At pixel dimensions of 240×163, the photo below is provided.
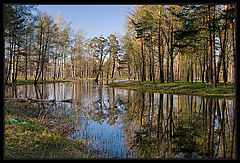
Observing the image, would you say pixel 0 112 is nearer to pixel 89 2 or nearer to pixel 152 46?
pixel 89 2

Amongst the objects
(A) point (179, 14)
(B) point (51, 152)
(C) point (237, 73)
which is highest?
(A) point (179, 14)

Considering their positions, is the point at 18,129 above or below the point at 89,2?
below

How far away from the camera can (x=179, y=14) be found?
21203 millimetres

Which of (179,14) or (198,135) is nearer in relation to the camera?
(198,135)

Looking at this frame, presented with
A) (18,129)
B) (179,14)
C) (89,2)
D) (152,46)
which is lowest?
(18,129)

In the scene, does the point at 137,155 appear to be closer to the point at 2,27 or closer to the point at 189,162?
the point at 189,162

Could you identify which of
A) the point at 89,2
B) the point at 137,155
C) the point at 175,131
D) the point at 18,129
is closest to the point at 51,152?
the point at 18,129

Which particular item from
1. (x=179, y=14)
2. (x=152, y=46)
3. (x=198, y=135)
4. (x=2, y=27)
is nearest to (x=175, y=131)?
(x=198, y=135)

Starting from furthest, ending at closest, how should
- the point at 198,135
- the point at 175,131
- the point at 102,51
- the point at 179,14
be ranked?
the point at 102,51 < the point at 179,14 < the point at 175,131 < the point at 198,135

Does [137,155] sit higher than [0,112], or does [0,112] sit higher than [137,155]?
[0,112]

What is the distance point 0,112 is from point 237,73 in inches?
173

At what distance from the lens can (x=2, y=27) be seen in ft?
8.66

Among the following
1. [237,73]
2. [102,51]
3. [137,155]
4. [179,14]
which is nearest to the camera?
[237,73]

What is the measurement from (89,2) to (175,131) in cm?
524
